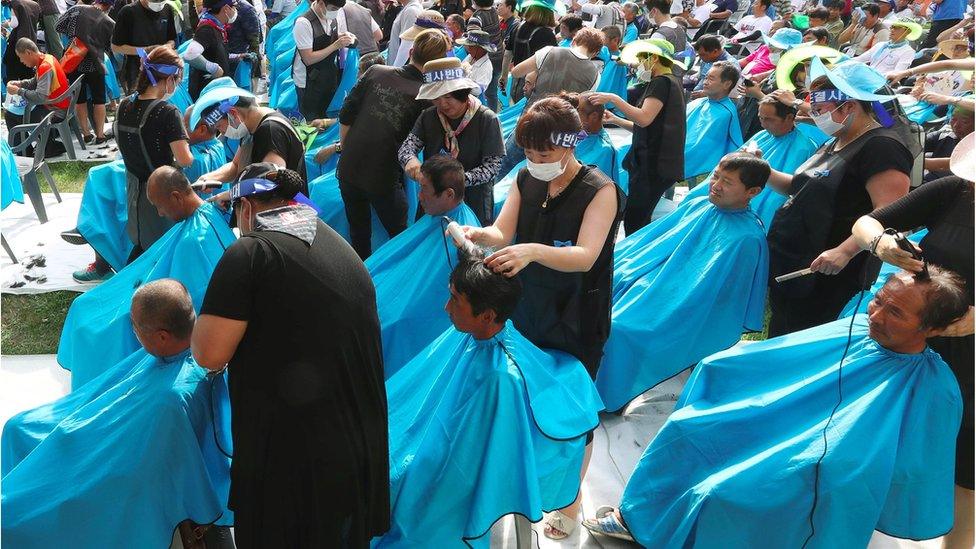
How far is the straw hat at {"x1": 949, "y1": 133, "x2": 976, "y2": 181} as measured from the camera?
294cm

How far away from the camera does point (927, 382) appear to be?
2914 millimetres

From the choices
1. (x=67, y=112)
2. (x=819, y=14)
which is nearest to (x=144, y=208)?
(x=67, y=112)

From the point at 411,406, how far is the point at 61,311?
3642mm

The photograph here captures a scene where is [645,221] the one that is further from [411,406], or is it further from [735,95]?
[411,406]

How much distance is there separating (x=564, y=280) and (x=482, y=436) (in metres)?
0.78

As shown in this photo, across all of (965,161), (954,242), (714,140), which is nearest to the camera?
(965,161)

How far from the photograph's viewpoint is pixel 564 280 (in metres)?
3.52

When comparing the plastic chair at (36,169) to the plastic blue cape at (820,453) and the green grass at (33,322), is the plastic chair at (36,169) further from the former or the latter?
the plastic blue cape at (820,453)

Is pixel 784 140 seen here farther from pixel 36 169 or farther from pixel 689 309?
pixel 36 169

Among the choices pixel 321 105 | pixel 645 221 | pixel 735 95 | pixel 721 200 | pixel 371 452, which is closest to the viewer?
pixel 371 452

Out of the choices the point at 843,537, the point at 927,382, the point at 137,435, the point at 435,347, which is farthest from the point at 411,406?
the point at 927,382

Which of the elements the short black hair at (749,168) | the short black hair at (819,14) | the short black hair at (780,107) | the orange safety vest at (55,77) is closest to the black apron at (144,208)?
the short black hair at (749,168)

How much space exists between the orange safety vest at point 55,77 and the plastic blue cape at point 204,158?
3.69 m

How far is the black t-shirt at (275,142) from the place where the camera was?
4.97m
